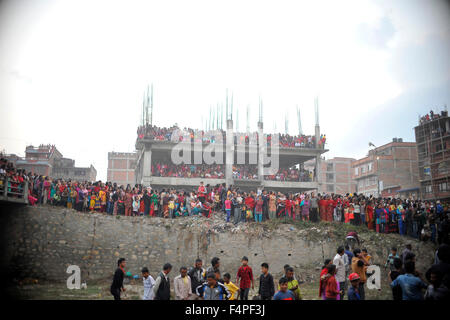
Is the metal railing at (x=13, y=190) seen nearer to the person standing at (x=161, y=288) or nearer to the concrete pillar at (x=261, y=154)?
the person standing at (x=161, y=288)

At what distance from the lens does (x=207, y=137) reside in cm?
2955

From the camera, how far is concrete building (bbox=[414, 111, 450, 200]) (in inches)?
1483

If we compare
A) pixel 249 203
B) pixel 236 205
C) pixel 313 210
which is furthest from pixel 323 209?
pixel 236 205

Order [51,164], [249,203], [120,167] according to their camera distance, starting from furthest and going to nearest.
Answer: [120,167] → [51,164] → [249,203]

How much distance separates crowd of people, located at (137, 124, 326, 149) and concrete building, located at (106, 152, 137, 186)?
41.5 meters

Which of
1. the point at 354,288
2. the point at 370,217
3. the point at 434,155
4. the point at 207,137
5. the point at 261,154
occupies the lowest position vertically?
the point at 354,288

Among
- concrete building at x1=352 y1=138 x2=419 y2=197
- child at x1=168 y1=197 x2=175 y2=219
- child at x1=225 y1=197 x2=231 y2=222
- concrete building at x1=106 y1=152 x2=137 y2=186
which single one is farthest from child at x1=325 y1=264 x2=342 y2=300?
concrete building at x1=106 y1=152 x2=137 y2=186

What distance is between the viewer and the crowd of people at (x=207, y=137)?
2925 cm

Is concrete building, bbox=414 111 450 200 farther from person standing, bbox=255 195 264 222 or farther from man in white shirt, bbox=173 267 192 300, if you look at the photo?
man in white shirt, bbox=173 267 192 300

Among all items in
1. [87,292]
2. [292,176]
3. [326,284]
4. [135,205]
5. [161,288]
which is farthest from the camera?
[292,176]

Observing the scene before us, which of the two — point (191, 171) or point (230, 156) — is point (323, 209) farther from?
point (191, 171)

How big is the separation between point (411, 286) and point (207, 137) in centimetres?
2384

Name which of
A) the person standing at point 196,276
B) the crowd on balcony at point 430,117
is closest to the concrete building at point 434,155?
the crowd on balcony at point 430,117
